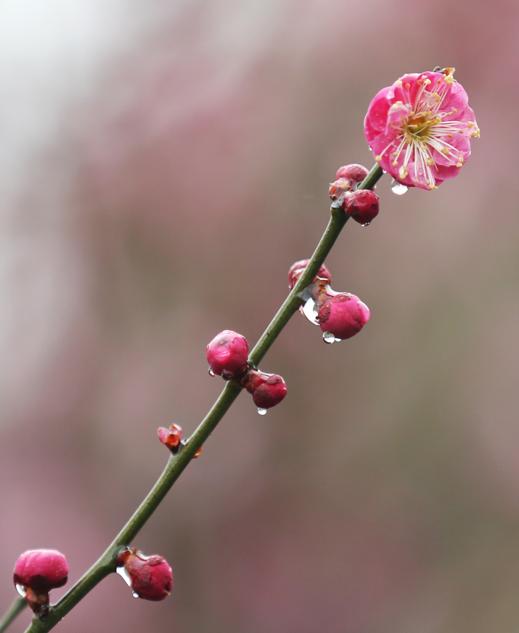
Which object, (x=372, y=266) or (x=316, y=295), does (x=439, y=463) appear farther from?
(x=316, y=295)

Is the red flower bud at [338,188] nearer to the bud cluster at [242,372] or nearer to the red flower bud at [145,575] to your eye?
the bud cluster at [242,372]

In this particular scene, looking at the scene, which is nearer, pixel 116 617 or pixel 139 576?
pixel 139 576

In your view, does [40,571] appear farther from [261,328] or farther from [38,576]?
[261,328]

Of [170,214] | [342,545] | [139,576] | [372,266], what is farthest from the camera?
[170,214]

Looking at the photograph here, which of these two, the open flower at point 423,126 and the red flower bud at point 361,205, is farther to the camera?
the open flower at point 423,126

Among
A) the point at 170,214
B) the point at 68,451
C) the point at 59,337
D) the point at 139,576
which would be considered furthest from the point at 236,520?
the point at 139,576

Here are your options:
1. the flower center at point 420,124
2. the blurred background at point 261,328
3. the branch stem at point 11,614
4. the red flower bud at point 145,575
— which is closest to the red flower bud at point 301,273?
the flower center at point 420,124

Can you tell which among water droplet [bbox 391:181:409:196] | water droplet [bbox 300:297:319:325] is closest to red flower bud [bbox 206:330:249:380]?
water droplet [bbox 300:297:319:325]
